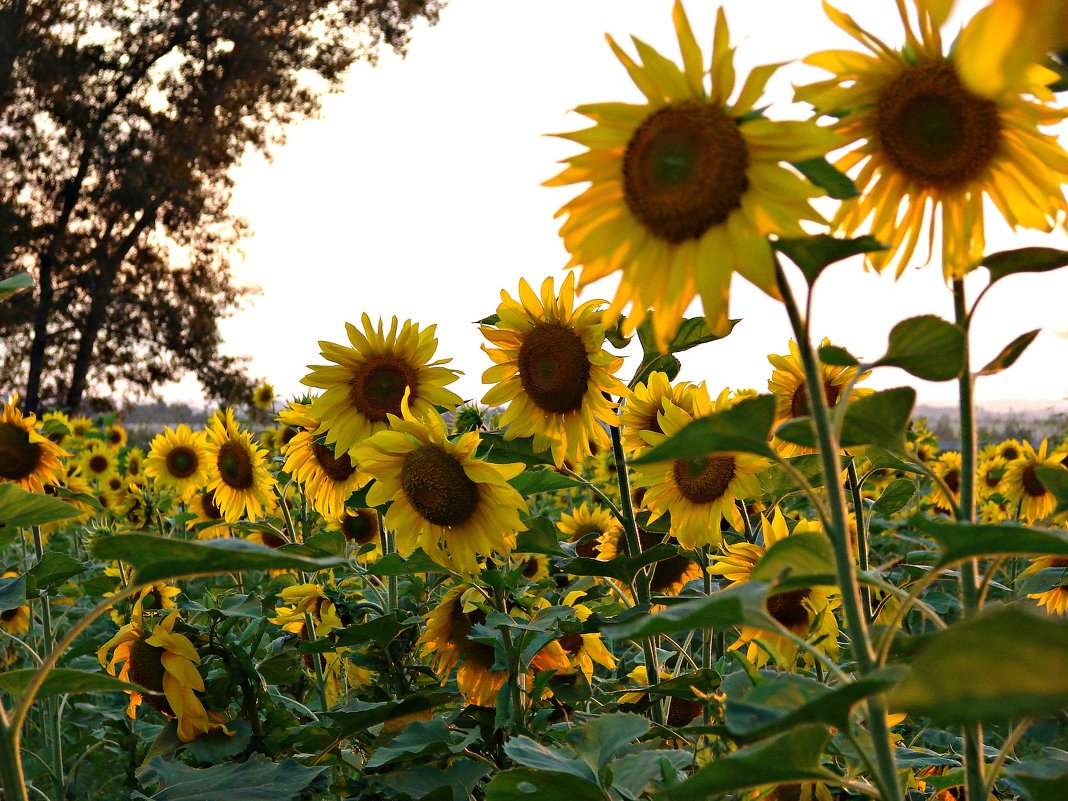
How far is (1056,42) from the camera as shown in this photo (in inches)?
7.2

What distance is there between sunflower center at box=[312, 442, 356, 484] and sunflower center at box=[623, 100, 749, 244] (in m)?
1.35

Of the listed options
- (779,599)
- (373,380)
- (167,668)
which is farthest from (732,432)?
(373,380)

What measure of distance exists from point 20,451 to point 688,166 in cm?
232

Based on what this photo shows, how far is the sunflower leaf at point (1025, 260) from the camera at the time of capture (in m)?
0.74

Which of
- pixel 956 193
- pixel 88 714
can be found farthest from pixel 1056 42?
pixel 88 714

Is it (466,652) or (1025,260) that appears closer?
(1025,260)

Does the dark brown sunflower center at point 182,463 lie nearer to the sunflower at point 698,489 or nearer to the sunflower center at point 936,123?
the sunflower at point 698,489

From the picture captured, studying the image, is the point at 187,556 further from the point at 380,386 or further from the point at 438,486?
the point at 380,386

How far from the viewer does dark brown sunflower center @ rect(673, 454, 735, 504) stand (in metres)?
1.54

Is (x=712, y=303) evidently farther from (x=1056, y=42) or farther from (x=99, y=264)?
(x=99, y=264)

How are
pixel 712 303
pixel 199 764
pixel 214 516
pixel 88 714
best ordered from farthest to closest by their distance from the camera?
pixel 214 516 < pixel 88 714 < pixel 199 764 < pixel 712 303

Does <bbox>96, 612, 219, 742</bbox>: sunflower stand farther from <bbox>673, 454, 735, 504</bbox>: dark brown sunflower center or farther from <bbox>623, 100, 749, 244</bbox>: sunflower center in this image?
<bbox>623, 100, 749, 244</bbox>: sunflower center

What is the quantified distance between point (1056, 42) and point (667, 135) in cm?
54

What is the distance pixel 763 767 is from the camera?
1.84ft
